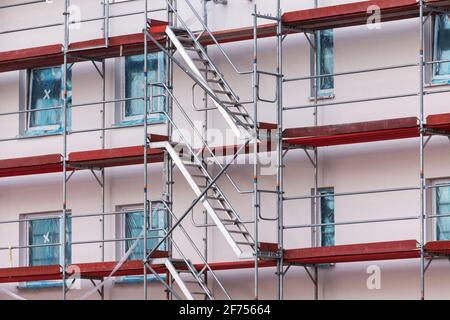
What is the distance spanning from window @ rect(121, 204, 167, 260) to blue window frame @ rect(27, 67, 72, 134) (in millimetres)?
2294

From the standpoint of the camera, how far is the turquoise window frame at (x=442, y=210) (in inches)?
1160

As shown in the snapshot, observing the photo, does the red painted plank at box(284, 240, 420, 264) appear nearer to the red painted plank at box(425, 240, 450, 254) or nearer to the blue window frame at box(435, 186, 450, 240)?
the red painted plank at box(425, 240, 450, 254)

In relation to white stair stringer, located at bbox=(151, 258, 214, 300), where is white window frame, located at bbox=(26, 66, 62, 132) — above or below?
above

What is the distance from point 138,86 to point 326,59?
4.06 metres

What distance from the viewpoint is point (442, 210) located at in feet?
97.2

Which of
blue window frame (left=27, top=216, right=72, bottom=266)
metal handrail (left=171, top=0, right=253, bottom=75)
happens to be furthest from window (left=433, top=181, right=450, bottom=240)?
blue window frame (left=27, top=216, right=72, bottom=266)

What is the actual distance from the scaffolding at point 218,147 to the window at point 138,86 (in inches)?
5.8

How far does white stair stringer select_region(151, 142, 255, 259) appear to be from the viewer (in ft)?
98.1

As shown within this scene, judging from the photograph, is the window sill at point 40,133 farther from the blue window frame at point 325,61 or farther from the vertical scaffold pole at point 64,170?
the blue window frame at point 325,61

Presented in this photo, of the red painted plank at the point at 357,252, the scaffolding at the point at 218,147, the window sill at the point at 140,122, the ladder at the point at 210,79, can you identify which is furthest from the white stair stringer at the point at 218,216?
the window sill at the point at 140,122

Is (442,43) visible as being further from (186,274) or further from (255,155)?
(186,274)
